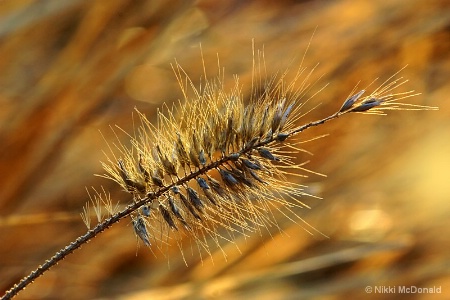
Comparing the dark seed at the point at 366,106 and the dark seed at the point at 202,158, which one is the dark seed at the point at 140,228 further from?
the dark seed at the point at 366,106

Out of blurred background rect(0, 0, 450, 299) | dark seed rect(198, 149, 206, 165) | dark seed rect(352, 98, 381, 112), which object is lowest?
dark seed rect(352, 98, 381, 112)

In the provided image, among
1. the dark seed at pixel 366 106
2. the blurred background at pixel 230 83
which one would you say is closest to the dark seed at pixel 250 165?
the dark seed at pixel 366 106

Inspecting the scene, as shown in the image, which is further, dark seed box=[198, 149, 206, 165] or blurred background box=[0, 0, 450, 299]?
blurred background box=[0, 0, 450, 299]

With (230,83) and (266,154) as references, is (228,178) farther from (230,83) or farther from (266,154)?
(230,83)

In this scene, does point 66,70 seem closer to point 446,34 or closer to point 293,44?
point 293,44

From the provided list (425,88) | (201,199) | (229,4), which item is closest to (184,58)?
(229,4)

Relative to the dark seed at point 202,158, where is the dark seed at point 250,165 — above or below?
below

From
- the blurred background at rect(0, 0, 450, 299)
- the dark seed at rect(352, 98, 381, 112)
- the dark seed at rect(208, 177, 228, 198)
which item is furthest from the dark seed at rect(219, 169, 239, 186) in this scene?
the blurred background at rect(0, 0, 450, 299)

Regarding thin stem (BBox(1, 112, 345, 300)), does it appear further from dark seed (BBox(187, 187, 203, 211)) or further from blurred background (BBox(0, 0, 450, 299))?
blurred background (BBox(0, 0, 450, 299))

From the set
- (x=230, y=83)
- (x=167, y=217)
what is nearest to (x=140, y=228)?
(x=167, y=217)
